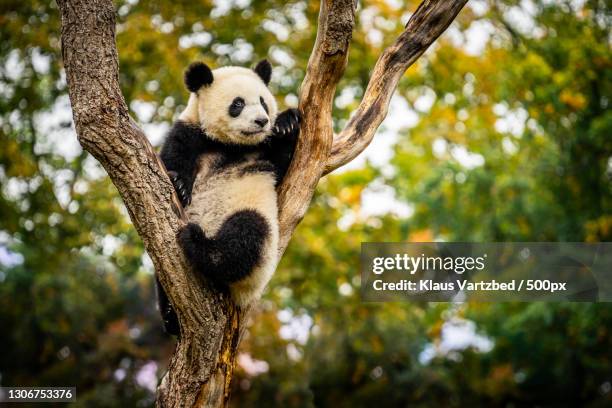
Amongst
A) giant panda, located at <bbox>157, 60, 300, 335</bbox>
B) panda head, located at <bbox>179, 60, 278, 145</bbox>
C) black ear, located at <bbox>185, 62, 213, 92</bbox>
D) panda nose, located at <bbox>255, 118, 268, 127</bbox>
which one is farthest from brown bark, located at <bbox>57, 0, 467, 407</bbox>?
black ear, located at <bbox>185, 62, 213, 92</bbox>

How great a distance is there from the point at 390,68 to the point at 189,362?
266 centimetres

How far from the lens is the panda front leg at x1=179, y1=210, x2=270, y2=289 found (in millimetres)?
3939

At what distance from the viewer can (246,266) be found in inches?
165

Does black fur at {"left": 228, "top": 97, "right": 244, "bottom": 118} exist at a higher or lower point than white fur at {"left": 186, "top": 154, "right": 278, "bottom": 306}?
higher

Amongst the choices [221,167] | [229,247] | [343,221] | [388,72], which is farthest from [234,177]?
[343,221]

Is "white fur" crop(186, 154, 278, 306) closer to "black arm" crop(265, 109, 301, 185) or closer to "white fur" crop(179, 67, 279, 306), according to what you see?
"white fur" crop(179, 67, 279, 306)

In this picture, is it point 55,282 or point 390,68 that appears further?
point 55,282

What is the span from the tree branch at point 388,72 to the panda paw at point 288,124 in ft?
1.14

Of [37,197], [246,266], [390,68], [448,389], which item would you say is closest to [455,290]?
[448,389]

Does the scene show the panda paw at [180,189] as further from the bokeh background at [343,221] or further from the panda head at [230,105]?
the bokeh background at [343,221]

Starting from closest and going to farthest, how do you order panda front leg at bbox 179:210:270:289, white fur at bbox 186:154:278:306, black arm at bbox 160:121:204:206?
1. panda front leg at bbox 179:210:270:289
2. white fur at bbox 186:154:278:306
3. black arm at bbox 160:121:204:206

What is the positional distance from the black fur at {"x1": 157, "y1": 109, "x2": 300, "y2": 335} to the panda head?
0.09 metres

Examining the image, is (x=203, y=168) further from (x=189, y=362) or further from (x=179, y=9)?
(x=179, y=9)

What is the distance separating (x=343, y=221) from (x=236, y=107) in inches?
283
